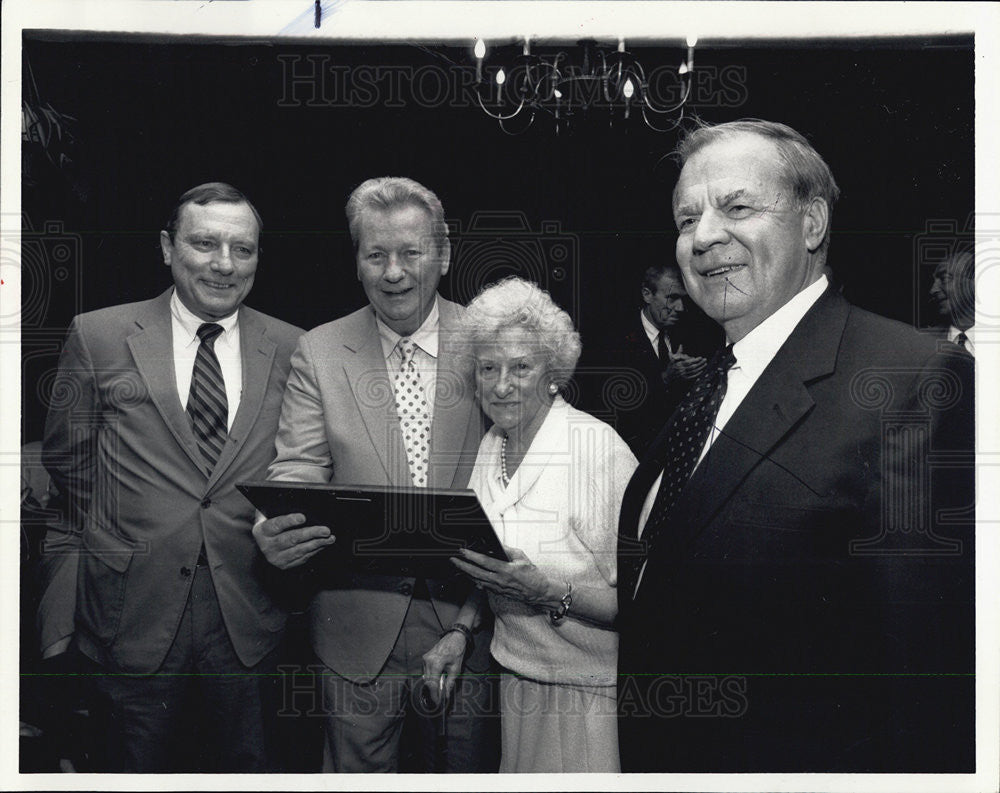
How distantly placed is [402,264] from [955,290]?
6.90ft

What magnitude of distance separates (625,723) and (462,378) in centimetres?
140

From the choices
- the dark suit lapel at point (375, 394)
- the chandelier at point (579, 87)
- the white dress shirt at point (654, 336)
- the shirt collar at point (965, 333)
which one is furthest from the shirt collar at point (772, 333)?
the dark suit lapel at point (375, 394)

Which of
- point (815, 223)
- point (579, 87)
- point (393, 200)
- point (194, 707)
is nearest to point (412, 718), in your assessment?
point (194, 707)

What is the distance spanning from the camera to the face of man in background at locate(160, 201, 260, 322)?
3438mm

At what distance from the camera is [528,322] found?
3334mm

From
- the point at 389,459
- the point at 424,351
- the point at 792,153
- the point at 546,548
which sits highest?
the point at 792,153

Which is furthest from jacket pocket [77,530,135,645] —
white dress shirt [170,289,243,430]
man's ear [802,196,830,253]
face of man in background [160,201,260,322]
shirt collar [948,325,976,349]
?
shirt collar [948,325,976,349]

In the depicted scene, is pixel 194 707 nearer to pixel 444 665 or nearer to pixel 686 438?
pixel 444 665

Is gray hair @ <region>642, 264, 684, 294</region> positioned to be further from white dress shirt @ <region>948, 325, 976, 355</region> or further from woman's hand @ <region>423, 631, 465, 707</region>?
woman's hand @ <region>423, 631, 465, 707</region>

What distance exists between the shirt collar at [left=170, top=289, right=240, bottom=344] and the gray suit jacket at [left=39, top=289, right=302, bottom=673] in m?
0.03

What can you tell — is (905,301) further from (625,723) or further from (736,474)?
(625,723)

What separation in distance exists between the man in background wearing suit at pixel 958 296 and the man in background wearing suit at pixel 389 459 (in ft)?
5.96

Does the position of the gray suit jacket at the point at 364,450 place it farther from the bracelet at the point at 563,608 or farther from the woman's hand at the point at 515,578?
the bracelet at the point at 563,608

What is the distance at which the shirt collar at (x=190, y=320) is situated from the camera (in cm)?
344
